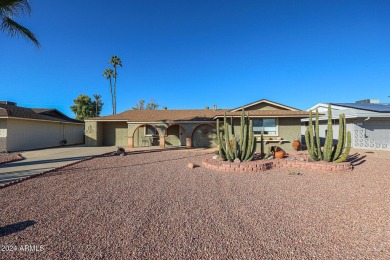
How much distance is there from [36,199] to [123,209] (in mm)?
2564

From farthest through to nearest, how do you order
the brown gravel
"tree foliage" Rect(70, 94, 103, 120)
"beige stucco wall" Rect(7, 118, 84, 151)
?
1. "tree foliage" Rect(70, 94, 103, 120)
2. "beige stucco wall" Rect(7, 118, 84, 151)
3. the brown gravel

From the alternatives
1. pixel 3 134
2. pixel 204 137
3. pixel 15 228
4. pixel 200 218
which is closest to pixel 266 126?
pixel 204 137

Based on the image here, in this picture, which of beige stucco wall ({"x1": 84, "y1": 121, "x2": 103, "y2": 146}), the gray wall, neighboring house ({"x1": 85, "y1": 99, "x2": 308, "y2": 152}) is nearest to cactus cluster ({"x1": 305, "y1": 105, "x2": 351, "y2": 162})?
neighboring house ({"x1": 85, "y1": 99, "x2": 308, "y2": 152})

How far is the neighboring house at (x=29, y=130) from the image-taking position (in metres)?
14.3

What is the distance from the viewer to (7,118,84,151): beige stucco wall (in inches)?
583

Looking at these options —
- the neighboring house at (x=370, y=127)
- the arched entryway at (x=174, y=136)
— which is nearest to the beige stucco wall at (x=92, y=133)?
the arched entryway at (x=174, y=136)

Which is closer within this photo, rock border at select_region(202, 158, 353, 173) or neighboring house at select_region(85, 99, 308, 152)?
rock border at select_region(202, 158, 353, 173)

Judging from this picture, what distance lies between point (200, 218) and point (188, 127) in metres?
13.3

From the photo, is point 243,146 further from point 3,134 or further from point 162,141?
point 3,134

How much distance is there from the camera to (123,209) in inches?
163

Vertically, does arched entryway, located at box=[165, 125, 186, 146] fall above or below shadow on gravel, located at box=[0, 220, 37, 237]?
above

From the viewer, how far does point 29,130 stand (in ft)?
53.5

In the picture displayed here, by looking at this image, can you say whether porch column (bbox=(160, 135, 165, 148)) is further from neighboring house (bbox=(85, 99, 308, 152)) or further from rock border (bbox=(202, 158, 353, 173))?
rock border (bbox=(202, 158, 353, 173))

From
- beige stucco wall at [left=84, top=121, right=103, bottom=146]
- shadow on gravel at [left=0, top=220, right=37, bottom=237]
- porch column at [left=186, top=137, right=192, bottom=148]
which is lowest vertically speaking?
shadow on gravel at [left=0, top=220, right=37, bottom=237]
